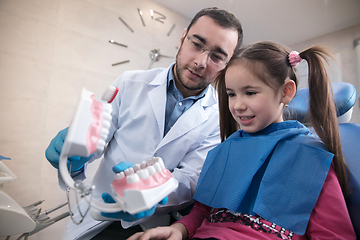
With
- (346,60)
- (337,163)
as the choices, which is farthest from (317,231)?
(346,60)

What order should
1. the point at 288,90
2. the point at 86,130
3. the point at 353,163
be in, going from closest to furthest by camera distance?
the point at 86,130 < the point at 353,163 < the point at 288,90

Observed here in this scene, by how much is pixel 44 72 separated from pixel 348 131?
86.4 inches

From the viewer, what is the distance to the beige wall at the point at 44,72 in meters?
1.78

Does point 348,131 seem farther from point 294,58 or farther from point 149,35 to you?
point 149,35

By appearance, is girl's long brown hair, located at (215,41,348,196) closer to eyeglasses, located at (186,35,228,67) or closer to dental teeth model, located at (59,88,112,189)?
eyeglasses, located at (186,35,228,67)

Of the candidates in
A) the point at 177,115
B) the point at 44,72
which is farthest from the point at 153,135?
the point at 44,72

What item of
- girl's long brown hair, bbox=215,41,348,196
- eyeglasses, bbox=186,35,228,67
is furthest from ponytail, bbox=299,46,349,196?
eyeglasses, bbox=186,35,228,67

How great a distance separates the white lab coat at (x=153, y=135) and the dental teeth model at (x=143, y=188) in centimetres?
47

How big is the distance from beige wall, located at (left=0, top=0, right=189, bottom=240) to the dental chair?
71.5 inches

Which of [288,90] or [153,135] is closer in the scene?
[288,90]

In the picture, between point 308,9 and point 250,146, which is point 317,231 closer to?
point 250,146

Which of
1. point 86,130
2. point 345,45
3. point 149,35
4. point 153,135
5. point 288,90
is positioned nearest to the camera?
point 86,130

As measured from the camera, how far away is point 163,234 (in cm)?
73

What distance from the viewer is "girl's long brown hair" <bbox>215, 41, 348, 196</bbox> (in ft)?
2.42
